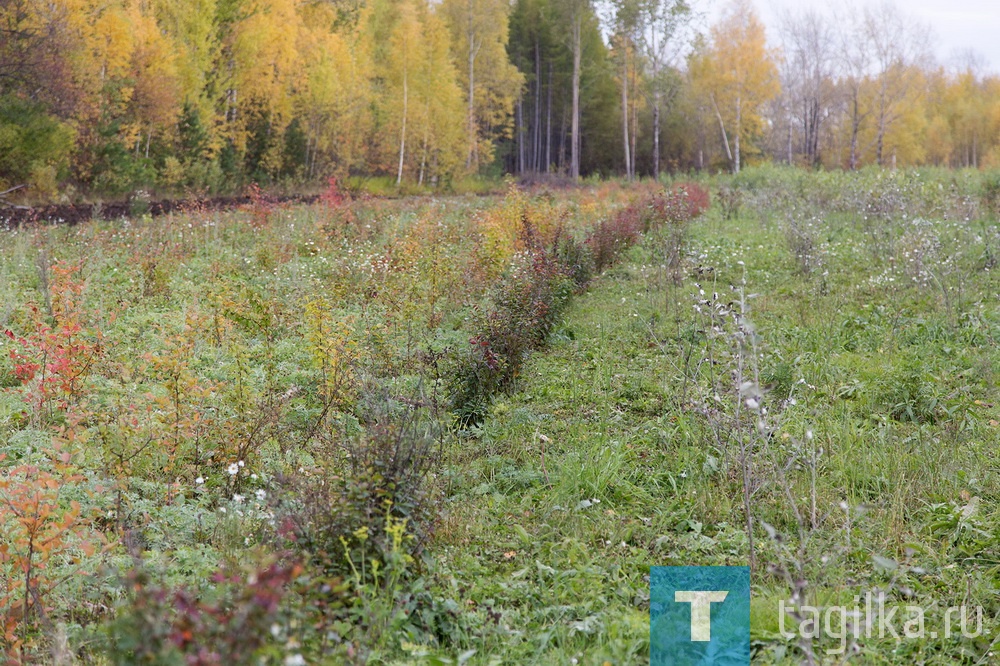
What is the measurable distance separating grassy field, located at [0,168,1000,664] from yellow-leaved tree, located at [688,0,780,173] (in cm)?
3189

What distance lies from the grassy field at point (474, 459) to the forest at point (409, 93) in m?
13.1

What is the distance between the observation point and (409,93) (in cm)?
3391

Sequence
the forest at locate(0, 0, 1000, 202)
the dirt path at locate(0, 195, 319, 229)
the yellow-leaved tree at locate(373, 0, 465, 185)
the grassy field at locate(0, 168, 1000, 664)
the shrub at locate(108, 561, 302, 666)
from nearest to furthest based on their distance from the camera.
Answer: the shrub at locate(108, 561, 302, 666) < the grassy field at locate(0, 168, 1000, 664) < the dirt path at locate(0, 195, 319, 229) < the forest at locate(0, 0, 1000, 202) < the yellow-leaved tree at locate(373, 0, 465, 185)

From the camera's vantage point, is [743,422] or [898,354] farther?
[898,354]

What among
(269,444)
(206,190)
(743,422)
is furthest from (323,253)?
(206,190)

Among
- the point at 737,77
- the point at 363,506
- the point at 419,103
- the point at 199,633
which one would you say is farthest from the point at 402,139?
the point at 199,633

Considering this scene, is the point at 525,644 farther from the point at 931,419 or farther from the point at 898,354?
the point at 898,354

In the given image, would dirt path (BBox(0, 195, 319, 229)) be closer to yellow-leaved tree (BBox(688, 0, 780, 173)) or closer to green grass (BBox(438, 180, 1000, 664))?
green grass (BBox(438, 180, 1000, 664))

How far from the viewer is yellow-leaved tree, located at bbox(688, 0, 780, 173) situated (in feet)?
127

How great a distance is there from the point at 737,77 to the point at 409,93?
1714 centimetres

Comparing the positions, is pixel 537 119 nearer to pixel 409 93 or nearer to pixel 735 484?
pixel 409 93

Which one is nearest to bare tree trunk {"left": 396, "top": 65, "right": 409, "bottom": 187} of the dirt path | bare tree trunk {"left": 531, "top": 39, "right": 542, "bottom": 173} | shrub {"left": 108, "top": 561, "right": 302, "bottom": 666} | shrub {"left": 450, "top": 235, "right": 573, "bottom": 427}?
bare tree trunk {"left": 531, "top": 39, "right": 542, "bottom": 173}

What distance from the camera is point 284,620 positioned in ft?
6.10

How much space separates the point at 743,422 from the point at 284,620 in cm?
356
